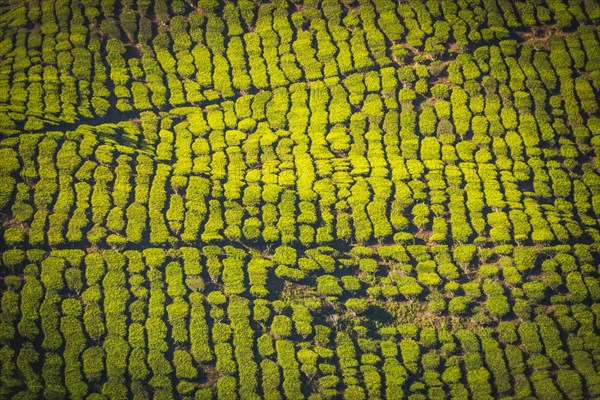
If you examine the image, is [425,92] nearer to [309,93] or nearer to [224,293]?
[309,93]

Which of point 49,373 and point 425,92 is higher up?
point 425,92

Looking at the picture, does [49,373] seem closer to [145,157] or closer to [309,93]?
[145,157]

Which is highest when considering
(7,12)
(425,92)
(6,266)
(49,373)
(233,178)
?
(7,12)

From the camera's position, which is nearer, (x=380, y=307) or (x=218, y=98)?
(x=380, y=307)

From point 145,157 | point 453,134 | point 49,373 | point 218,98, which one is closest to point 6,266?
point 49,373

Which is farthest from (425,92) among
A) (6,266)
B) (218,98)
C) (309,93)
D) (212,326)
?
(6,266)

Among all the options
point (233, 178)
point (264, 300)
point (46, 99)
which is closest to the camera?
point (264, 300)

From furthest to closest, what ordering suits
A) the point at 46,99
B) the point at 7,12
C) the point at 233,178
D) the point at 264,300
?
the point at 7,12 < the point at 46,99 < the point at 233,178 < the point at 264,300
